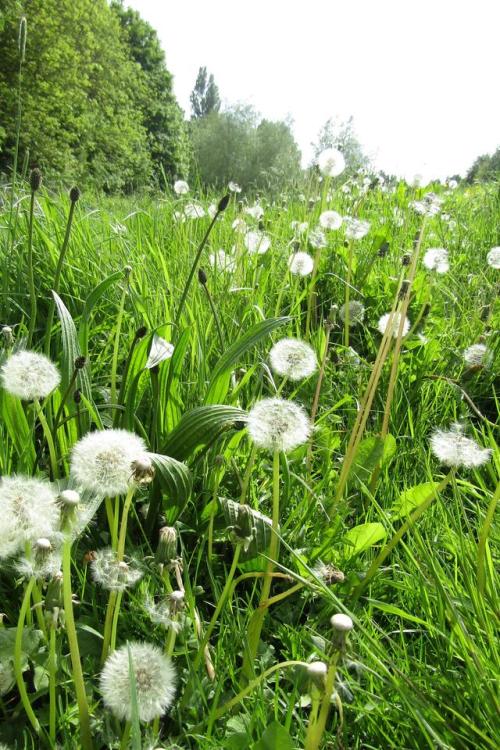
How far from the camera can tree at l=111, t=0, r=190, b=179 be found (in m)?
23.0

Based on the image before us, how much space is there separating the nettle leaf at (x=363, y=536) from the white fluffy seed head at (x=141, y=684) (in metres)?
0.52

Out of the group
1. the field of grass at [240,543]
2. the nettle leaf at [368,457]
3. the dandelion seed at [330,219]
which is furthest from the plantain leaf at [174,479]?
the dandelion seed at [330,219]

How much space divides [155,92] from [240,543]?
30058 millimetres

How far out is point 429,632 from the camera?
0.86 m

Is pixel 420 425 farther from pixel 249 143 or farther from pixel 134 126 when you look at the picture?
Result: pixel 249 143

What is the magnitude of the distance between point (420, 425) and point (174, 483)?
867 millimetres

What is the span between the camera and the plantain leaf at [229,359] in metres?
1.16

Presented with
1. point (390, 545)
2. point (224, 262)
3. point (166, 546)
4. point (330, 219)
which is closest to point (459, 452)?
point (390, 545)

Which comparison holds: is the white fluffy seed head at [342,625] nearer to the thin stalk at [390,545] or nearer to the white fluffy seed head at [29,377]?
the thin stalk at [390,545]

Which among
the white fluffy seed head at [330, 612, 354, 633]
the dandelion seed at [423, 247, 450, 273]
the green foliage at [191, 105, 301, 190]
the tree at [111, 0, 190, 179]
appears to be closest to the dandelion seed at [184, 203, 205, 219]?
the dandelion seed at [423, 247, 450, 273]

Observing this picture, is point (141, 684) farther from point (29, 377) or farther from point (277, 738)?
point (29, 377)

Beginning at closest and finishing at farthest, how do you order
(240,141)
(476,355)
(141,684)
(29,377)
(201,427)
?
(141,684) < (29,377) < (201,427) < (476,355) < (240,141)

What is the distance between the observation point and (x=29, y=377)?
880 mm

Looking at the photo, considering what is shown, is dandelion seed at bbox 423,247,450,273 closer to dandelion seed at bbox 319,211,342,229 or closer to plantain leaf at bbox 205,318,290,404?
dandelion seed at bbox 319,211,342,229
